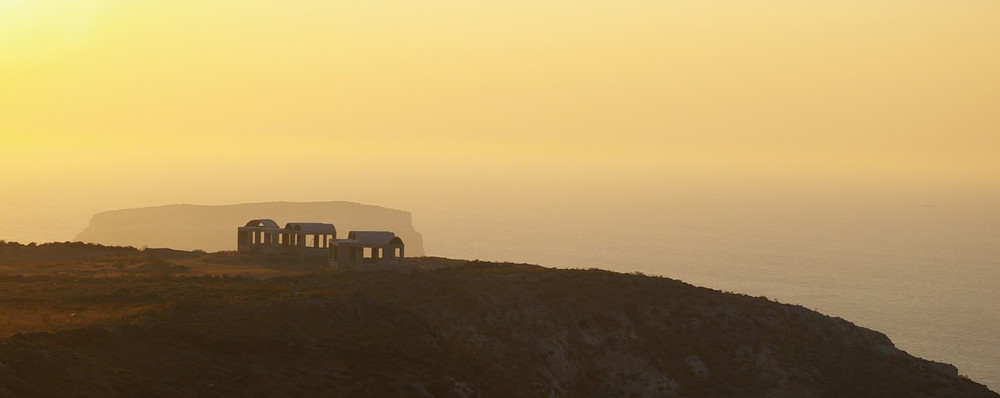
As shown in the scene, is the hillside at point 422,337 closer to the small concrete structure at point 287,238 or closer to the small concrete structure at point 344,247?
the small concrete structure at point 344,247

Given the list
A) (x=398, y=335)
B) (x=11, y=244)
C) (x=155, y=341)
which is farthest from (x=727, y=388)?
(x=11, y=244)

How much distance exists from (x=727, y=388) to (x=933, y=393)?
1256 cm

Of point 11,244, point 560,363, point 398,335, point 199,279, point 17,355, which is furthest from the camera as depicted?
point 11,244

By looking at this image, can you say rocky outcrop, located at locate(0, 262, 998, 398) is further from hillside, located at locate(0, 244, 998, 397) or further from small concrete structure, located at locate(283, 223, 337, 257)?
small concrete structure, located at locate(283, 223, 337, 257)

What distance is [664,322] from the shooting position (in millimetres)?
70062

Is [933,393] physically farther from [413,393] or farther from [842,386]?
[413,393]

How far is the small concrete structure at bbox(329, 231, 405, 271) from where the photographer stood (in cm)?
7875

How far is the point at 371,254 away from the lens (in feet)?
261

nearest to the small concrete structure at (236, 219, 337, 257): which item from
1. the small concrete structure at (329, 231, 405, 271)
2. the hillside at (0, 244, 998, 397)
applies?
the hillside at (0, 244, 998, 397)

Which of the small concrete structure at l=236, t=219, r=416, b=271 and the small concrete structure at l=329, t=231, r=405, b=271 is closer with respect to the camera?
the small concrete structure at l=329, t=231, r=405, b=271

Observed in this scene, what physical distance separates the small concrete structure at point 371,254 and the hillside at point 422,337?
121 inches

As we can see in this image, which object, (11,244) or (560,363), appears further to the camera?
(11,244)

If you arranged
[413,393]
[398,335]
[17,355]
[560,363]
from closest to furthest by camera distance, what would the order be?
1. [17,355]
2. [413,393]
3. [398,335]
4. [560,363]

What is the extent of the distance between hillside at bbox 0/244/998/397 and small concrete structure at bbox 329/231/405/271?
3066 mm
